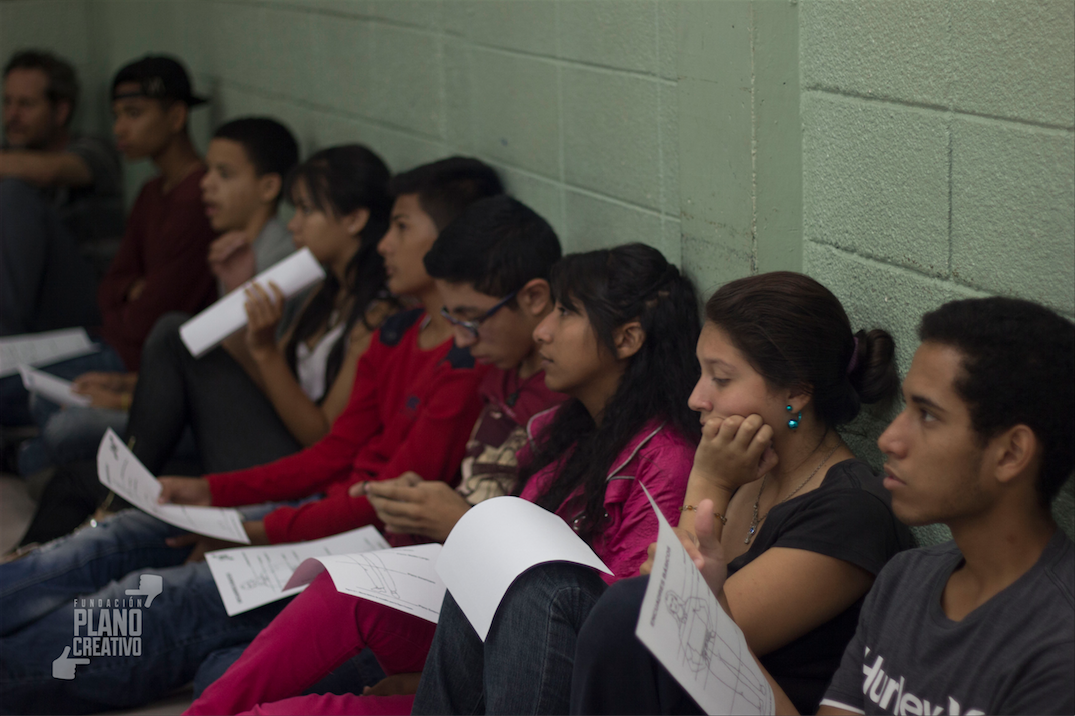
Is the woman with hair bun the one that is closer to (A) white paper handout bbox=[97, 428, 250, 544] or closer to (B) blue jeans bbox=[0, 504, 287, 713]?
(B) blue jeans bbox=[0, 504, 287, 713]

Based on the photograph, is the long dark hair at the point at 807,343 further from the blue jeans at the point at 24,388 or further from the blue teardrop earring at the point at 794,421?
the blue jeans at the point at 24,388

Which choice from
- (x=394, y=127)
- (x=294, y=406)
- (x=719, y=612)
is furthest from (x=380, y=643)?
(x=394, y=127)

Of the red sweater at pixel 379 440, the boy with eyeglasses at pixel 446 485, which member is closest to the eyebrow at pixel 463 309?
the boy with eyeglasses at pixel 446 485

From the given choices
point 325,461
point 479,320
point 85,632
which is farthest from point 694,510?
point 325,461

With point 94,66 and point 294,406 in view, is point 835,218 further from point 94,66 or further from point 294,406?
point 94,66

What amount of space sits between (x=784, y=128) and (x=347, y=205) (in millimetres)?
1590

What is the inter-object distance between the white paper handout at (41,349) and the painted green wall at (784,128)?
137 centimetres

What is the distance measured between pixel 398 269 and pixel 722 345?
1.26m

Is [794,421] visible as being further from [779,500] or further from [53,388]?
[53,388]

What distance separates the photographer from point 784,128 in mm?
1845

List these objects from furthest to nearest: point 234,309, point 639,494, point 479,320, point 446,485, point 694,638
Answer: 1. point 234,309
2. point 479,320
3. point 446,485
4. point 639,494
5. point 694,638

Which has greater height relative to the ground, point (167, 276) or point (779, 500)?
point (779, 500)

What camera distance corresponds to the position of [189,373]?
2.81 m

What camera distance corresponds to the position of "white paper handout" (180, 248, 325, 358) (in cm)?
278
